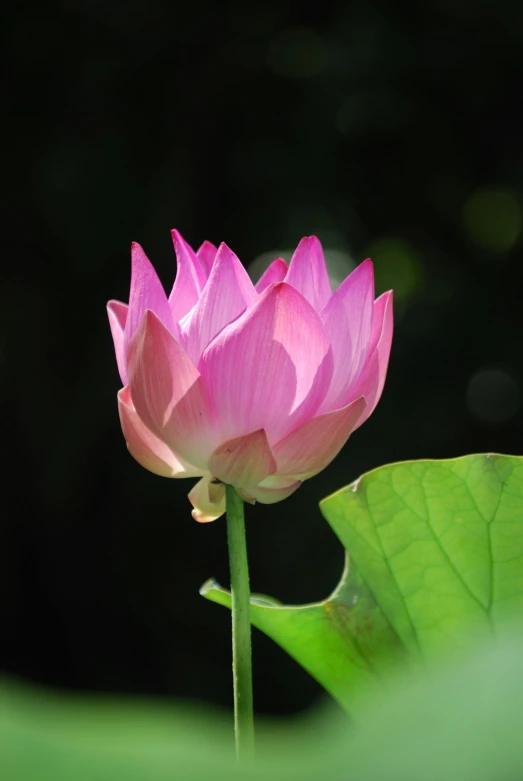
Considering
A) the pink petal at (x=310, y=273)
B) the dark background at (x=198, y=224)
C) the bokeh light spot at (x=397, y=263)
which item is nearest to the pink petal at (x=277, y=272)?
the pink petal at (x=310, y=273)

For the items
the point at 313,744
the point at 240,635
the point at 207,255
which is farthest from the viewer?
the point at 207,255

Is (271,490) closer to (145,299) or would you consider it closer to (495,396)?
(145,299)

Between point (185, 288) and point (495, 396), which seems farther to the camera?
point (495, 396)

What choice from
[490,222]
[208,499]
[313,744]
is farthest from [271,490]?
[490,222]

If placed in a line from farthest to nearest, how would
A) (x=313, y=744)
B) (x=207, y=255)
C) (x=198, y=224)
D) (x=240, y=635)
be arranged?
(x=198, y=224) < (x=207, y=255) < (x=240, y=635) < (x=313, y=744)

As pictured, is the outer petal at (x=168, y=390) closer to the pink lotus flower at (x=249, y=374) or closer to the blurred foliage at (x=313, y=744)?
the pink lotus flower at (x=249, y=374)

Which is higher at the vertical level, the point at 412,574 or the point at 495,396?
the point at 495,396

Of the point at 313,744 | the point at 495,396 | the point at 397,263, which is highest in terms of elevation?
the point at 397,263
